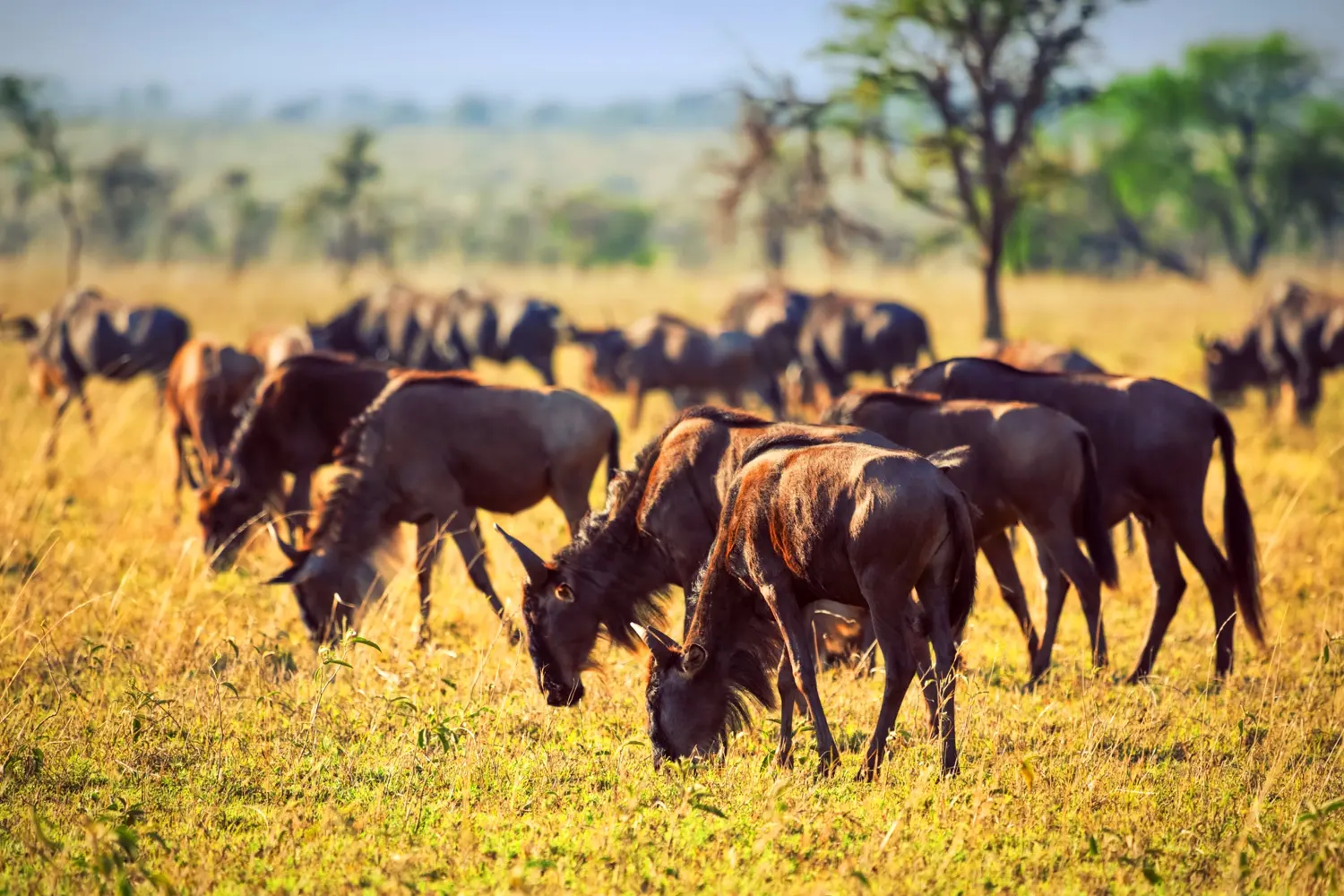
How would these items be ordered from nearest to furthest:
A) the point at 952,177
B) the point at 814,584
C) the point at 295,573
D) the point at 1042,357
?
1. the point at 814,584
2. the point at 295,573
3. the point at 1042,357
4. the point at 952,177

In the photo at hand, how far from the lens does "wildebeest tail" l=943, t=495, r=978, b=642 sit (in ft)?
16.6

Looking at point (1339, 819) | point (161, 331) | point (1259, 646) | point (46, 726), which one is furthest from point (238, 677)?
point (161, 331)

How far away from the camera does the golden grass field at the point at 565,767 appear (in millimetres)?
4395

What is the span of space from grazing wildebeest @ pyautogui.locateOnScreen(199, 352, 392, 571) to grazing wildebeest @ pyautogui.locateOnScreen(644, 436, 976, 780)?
4157 millimetres

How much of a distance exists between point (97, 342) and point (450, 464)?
29.5ft

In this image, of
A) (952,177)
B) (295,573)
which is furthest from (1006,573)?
(952,177)

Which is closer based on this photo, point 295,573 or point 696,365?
point 295,573

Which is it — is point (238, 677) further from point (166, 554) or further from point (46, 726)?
point (166, 554)

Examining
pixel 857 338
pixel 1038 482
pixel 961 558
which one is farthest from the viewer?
pixel 857 338

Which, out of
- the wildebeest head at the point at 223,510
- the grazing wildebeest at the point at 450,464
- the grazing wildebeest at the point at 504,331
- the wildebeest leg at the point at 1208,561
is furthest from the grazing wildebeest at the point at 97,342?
the wildebeest leg at the point at 1208,561

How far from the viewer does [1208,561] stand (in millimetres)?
7117

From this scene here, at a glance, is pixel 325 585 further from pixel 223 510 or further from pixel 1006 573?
pixel 1006 573

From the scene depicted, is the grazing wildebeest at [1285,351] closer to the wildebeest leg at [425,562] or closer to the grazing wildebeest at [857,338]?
the grazing wildebeest at [857,338]

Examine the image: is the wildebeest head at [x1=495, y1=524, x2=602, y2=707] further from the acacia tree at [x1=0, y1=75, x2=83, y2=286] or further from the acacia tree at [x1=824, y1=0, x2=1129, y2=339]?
the acacia tree at [x1=0, y1=75, x2=83, y2=286]
